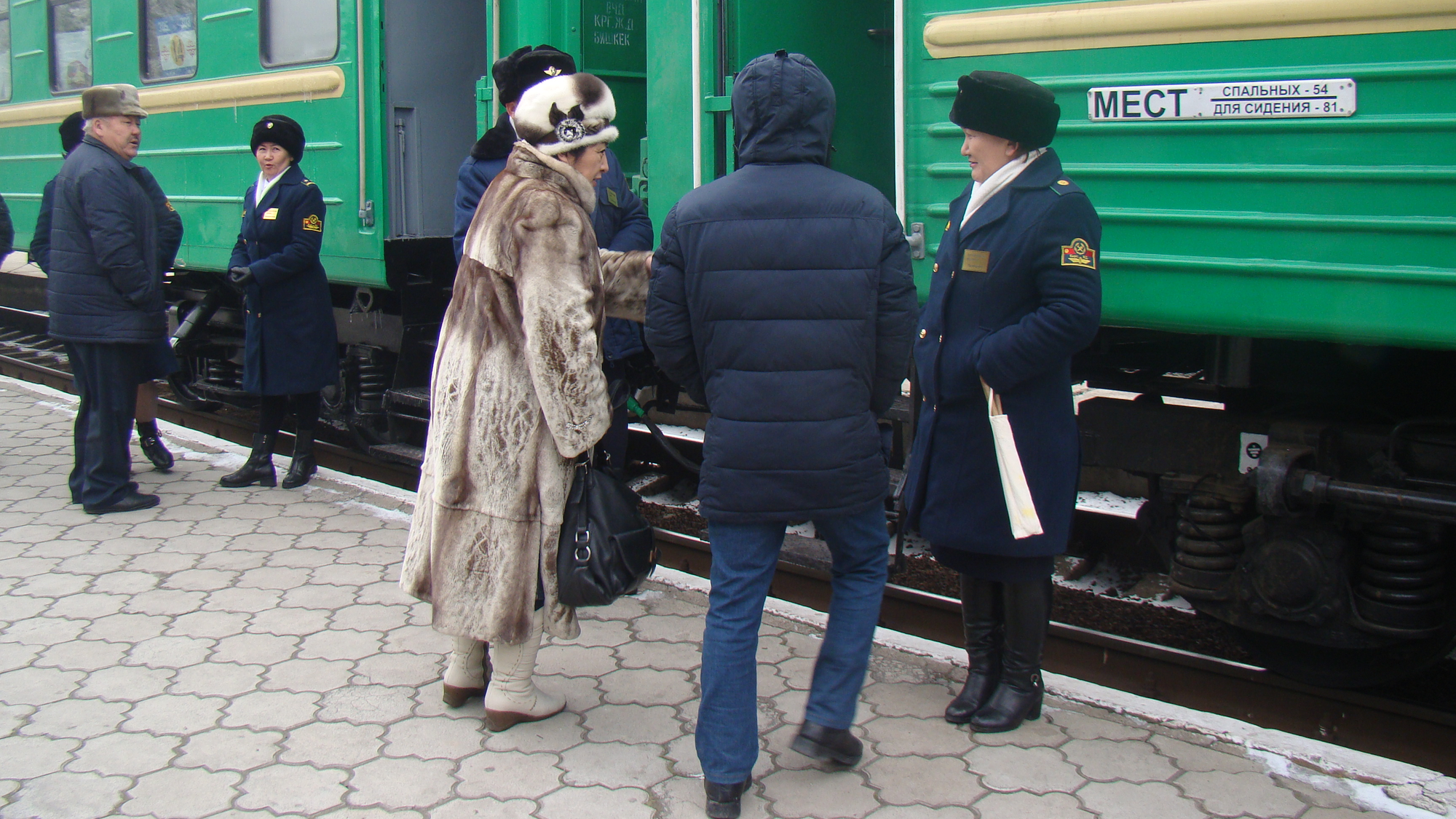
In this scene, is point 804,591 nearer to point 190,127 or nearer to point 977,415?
point 977,415

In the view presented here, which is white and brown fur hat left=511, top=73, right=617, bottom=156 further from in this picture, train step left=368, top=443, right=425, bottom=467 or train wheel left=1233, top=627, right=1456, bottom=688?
train step left=368, top=443, right=425, bottom=467

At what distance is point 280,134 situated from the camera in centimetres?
549

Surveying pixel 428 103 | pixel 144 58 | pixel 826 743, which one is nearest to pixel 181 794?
pixel 826 743

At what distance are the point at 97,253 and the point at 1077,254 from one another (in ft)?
13.8

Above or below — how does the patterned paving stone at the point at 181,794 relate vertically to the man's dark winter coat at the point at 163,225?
below

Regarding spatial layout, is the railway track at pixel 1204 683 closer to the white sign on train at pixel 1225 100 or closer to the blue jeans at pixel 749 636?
the blue jeans at pixel 749 636

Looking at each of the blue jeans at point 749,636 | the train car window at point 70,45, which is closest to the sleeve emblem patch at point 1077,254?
the blue jeans at point 749,636

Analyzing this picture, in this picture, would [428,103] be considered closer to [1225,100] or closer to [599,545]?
[599,545]

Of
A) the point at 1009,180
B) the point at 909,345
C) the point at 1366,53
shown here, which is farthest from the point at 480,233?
the point at 1366,53

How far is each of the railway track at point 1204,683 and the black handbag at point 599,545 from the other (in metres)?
1.45

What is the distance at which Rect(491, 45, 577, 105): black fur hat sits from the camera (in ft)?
14.1

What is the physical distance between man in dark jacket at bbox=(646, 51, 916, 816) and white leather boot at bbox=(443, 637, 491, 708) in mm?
816

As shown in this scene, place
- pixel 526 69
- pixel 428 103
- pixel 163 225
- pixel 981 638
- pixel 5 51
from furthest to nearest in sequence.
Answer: pixel 5 51 → pixel 428 103 → pixel 163 225 → pixel 526 69 → pixel 981 638

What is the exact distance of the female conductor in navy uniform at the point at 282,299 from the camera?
552cm
